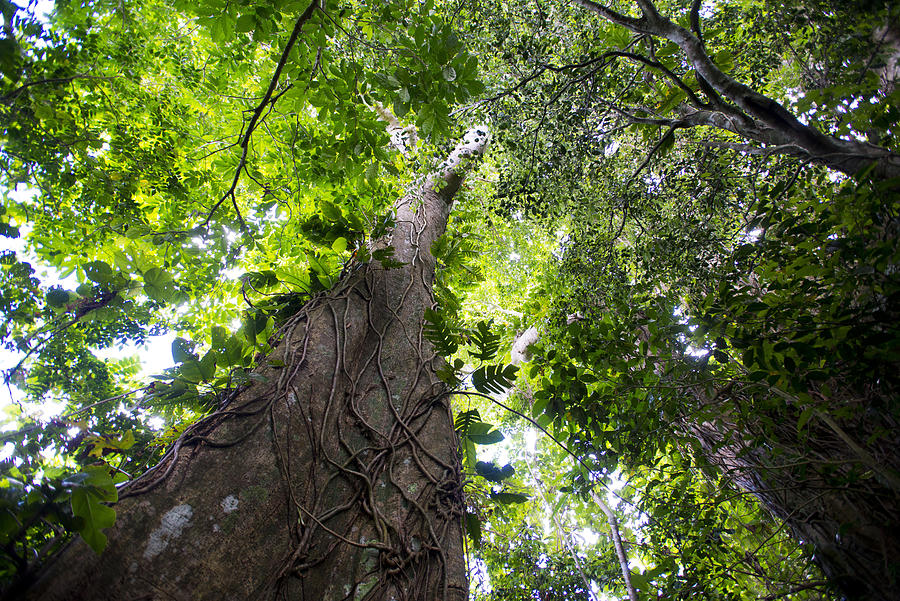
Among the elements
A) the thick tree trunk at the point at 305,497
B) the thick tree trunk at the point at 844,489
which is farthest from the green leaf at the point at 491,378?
the thick tree trunk at the point at 844,489

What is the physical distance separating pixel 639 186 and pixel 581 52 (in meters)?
1.21

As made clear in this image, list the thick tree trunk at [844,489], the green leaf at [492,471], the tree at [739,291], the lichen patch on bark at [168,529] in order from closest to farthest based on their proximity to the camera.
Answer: the lichen patch on bark at [168,529] → the tree at [739,291] → the thick tree trunk at [844,489] → the green leaf at [492,471]

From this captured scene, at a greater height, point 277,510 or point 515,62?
point 515,62

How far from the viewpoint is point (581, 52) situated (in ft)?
10.6

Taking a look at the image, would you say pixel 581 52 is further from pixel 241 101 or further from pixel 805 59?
pixel 241 101

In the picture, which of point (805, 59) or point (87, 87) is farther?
point (87, 87)

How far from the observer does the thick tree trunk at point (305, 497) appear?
1.18 metres

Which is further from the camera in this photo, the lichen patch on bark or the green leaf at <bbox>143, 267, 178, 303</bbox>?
the green leaf at <bbox>143, 267, 178, 303</bbox>

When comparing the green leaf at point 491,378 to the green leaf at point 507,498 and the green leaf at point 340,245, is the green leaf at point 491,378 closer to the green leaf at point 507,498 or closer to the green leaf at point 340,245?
the green leaf at point 507,498

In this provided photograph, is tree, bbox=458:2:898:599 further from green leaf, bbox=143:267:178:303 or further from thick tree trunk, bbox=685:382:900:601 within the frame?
green leaf, bbox=143:267:178:303

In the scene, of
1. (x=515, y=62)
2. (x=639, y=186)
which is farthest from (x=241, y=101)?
(x=639, y=186)

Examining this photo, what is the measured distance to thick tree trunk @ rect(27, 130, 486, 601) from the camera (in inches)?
46.3

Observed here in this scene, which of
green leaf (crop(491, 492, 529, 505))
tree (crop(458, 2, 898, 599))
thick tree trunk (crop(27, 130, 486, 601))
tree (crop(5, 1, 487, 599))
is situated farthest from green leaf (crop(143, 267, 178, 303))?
tree (crop(458, 2, 898, 599))

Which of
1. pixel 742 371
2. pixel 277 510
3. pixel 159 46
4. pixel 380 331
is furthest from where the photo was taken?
pixel 159 46
